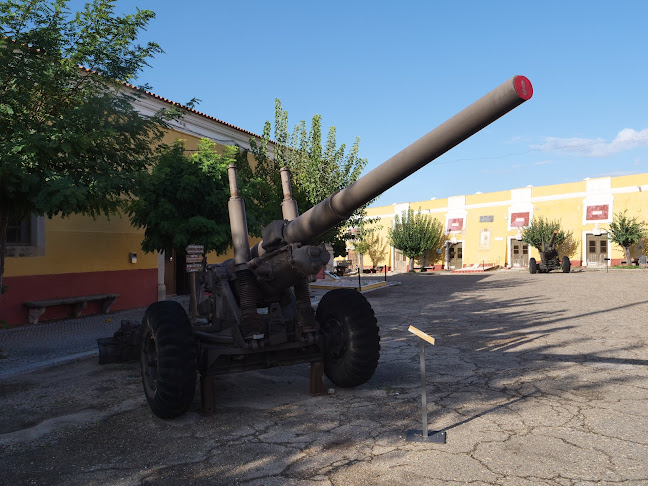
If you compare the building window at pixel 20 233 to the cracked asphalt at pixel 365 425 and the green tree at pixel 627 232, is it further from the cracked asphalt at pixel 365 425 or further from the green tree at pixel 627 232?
the green tree at pixel 627 232

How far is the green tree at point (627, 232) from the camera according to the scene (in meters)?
31.0

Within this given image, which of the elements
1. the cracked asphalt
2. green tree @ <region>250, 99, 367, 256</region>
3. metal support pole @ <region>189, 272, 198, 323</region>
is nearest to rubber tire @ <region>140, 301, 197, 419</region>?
the cracked asphalt

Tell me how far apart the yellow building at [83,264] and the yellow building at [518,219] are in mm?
20246

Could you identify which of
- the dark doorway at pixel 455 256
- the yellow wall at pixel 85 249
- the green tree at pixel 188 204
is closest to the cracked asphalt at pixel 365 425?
the green tree at pixel 188 204

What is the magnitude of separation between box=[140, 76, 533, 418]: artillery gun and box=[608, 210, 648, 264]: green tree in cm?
3165

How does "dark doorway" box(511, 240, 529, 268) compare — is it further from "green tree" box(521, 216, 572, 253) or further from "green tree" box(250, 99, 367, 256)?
"green tree" box(250, 99, 367, 256)

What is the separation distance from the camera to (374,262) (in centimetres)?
4478

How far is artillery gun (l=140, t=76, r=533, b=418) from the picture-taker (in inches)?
173

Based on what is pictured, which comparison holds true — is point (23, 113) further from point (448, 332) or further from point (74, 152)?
point (448, 332)

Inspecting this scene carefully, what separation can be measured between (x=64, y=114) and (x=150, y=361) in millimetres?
4418

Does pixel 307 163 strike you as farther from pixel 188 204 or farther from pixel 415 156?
pixel 415 156

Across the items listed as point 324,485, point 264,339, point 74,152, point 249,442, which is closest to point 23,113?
point 74,152

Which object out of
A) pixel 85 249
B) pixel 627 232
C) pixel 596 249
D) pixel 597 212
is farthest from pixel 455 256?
pixel 85 249

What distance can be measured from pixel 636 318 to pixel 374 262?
34.5 metres
